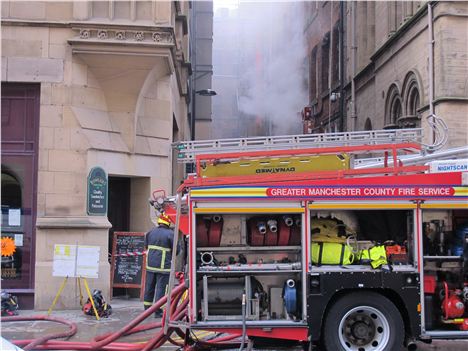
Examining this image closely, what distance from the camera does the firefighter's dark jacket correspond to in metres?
8.55

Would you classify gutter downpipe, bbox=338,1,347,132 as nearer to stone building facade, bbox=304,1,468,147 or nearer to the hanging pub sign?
stone building facade, bbox=304,1,468,147

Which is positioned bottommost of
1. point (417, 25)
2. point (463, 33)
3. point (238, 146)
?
point (238, 146)

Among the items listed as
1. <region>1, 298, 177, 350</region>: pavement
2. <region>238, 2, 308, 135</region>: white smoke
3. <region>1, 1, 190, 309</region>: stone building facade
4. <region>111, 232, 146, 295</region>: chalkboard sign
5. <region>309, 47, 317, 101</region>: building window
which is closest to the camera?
<region>1, 298, 177, 350</region>: pavement

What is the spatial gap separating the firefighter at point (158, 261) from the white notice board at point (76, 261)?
885mm

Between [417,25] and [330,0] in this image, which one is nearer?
[417,25]

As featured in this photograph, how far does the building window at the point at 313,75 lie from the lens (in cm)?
3102

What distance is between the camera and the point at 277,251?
569 cm

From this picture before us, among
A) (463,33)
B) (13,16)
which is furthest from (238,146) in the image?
(463,33)

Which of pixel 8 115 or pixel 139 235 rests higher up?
pixel 8 115

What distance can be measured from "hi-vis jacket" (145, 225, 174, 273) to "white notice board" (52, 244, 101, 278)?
881 mm

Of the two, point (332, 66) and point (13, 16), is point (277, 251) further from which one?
point (332, 66)

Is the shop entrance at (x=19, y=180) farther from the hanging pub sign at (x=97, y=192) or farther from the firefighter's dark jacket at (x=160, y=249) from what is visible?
the firefighter's dark jacket at (x=160, y=249)

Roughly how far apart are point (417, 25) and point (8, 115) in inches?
475

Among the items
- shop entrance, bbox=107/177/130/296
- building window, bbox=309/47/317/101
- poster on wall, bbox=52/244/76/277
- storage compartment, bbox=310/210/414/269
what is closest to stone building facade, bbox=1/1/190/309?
poster on wall, bbox=52/244/76/277
